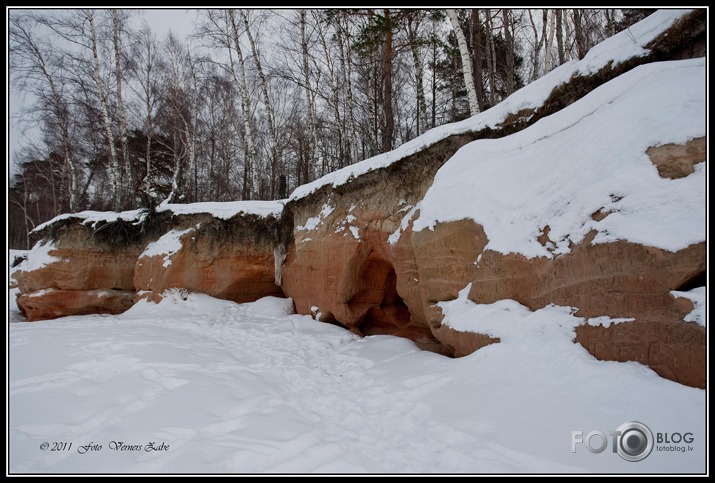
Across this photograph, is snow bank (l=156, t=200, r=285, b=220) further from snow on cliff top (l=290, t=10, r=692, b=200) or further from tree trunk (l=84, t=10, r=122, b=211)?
tree trunk (l=84, t=10, r=122, b=211)

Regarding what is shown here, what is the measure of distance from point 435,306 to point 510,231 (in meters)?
1.75

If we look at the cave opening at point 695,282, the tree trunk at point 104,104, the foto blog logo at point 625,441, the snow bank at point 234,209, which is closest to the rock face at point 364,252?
the snow bank at point 234,209

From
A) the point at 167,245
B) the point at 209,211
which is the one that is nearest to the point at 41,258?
the point at 167,245

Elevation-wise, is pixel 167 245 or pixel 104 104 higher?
pixel 104 104

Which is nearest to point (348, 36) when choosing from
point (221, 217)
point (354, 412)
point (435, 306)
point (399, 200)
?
point (221, 217)

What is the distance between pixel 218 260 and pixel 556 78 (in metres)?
9.76

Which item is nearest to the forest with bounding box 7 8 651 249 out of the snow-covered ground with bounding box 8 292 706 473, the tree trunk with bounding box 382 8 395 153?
the tree trunk with bounding box 382 8 395 153

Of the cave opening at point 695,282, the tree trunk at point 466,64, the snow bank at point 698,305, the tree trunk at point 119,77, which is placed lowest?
the snow bank at point 698,305

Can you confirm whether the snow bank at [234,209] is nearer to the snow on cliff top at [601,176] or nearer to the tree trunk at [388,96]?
the tree trunk at [388,96]

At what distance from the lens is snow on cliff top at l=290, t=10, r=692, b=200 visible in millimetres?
3697

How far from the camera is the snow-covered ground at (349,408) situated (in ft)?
7.73

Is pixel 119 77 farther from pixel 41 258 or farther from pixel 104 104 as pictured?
pixel 41 258

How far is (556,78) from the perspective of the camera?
4672 millimetres

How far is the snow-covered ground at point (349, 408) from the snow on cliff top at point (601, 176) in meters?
0.99
